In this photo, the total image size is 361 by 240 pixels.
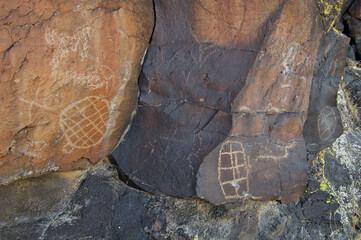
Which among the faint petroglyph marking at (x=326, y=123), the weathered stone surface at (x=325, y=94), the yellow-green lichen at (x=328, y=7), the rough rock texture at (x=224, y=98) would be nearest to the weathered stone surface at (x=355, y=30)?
the weathered stone surface at (x=325, y=94)

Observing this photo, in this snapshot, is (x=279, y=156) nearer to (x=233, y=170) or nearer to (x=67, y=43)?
(x=233, y=170)

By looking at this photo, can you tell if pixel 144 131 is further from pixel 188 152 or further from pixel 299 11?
pixel 299 11

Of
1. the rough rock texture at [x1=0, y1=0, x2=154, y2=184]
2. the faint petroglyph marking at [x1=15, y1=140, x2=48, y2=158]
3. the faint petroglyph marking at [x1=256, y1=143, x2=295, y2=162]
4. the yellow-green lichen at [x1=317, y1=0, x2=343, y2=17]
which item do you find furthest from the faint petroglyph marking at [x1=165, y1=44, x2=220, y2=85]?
→ the faint petroglyph marking at [x1=15, y1=140, x2=48, y2=158]

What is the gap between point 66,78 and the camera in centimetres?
213

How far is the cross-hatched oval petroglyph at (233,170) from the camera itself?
2.23 m

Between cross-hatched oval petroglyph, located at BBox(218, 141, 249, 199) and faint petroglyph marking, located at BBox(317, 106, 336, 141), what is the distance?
3.19ft

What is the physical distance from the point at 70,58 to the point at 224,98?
1.00m

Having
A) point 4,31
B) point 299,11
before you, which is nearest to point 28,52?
point 4,31

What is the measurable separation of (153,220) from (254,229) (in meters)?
0.70

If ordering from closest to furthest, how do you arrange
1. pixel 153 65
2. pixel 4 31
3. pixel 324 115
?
pixel 4 31
pixel 153 65
pixel 324 115

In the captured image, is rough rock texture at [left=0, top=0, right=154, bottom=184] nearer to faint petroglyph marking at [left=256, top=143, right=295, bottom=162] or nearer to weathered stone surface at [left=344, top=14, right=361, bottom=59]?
faint petroglyph marking at [left=256, top=143, right=295, bottom=162]

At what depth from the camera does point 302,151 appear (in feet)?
8.08

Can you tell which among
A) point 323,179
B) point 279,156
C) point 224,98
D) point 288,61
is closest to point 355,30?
point 323,179

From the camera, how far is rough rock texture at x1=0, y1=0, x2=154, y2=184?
1.95 m
